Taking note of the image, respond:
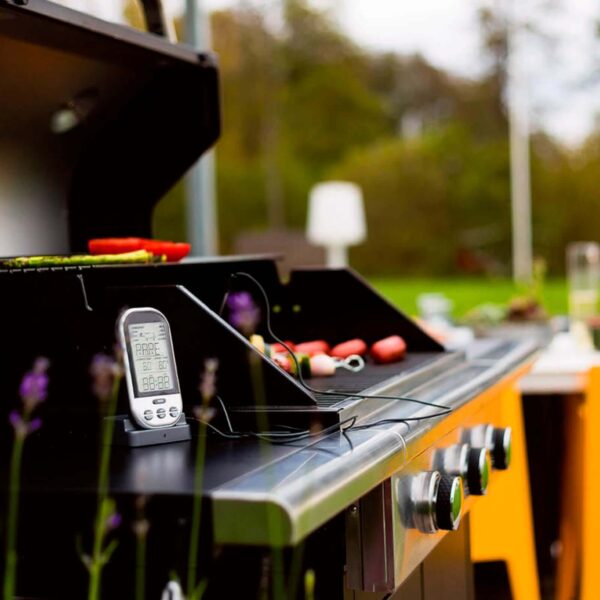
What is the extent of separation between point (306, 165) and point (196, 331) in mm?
10980

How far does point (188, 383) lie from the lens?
1.28 meters

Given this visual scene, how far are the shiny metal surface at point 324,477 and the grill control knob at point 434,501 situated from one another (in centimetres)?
2

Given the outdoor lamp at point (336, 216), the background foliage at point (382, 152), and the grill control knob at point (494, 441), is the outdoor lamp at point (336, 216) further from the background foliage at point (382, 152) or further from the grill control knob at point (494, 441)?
the background foliage at point (382, 152)

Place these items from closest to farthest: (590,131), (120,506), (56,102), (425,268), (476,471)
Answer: (120,506)
(476,471)
(56,102)
(590,131)
(425,268)

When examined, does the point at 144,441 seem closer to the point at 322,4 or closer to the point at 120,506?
the point at 120,506

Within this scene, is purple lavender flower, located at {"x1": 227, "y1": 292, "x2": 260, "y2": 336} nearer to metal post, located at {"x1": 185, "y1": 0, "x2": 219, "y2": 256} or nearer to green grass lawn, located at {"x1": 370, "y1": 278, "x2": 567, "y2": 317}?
metal post, located at {"x1": 185, "y1": 0, "x2": 219, "y2": 256}

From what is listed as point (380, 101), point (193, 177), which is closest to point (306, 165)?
point (380, 101)

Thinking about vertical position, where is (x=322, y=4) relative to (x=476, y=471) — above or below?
above

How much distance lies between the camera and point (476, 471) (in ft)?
4.90

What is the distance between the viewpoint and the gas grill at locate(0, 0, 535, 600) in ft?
3.31

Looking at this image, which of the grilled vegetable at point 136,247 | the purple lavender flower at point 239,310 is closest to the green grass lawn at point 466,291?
the grilled vegetable at point 136,247

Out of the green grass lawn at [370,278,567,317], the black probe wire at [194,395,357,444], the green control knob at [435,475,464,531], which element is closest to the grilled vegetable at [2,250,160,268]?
the black probe wire at [194,395,357,444]

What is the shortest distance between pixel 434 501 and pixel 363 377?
0.29 metres

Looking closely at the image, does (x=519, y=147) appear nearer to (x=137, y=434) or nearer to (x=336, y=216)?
(x=336, y=216)
